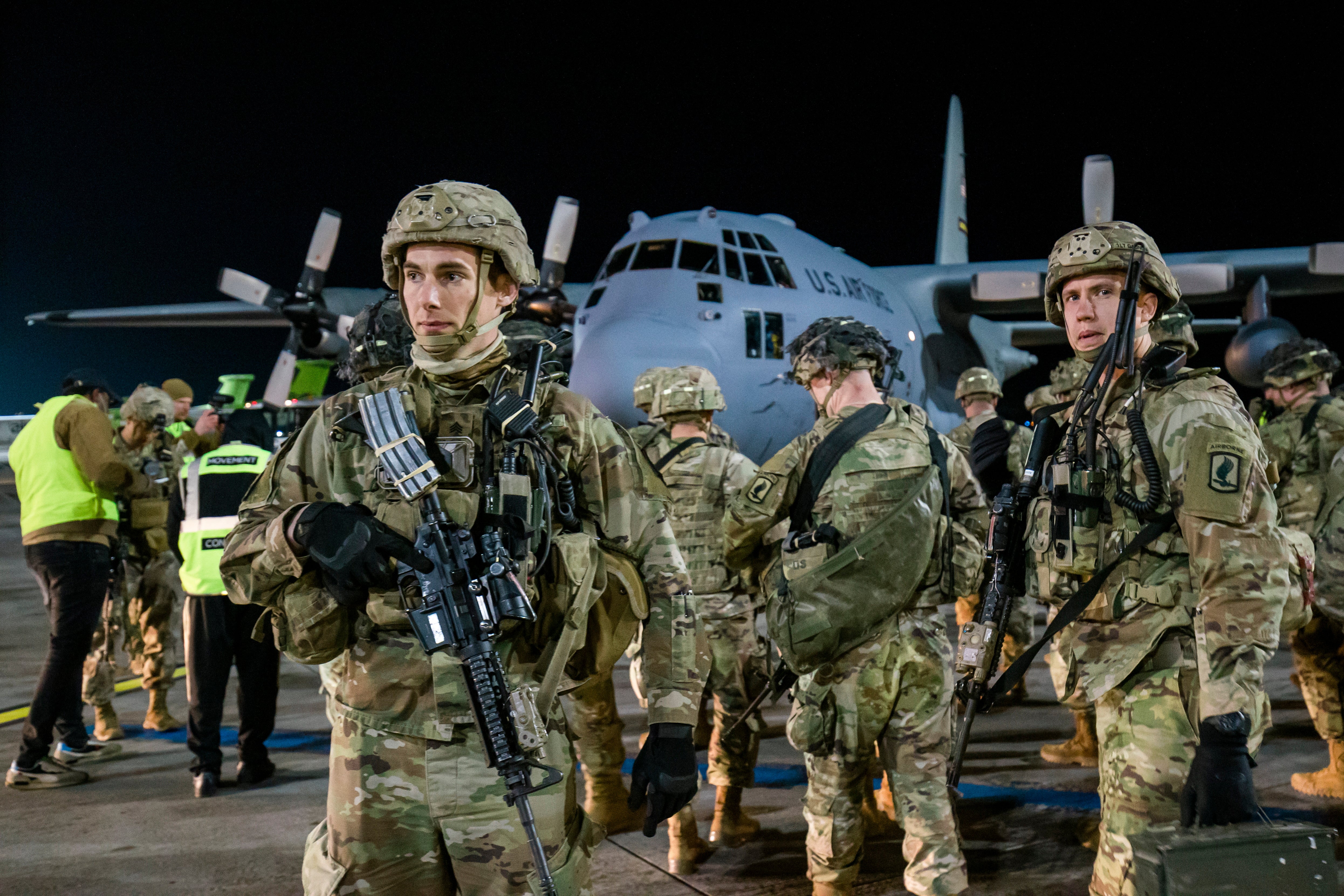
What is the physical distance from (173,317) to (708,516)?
1629cm

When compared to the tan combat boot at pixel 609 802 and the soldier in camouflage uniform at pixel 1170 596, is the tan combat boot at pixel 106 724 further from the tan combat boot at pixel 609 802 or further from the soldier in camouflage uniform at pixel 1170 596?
the soldier in camouflage uniform at pixel 1170 596

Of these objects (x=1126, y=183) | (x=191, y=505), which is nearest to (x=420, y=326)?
(x=191, y=505)

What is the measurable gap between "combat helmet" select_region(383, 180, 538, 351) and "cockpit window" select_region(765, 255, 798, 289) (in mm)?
7682

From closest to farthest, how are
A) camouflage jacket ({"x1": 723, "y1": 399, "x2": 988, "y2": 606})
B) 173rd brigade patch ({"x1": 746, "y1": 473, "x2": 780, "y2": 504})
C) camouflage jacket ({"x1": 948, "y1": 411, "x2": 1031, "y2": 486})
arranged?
camouflage jacket ({"x1": 723, "y1": 399, "x2": 988, "y2": 606}) → 173rd brigade patch ({"x1": 746, "y1": 473, "x2": 780, "y2": 504}) → camouflage jacket ({"x1": 948, "y1": 411, "x2": 1031, "y2": 486})

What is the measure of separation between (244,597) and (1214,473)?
226 cm

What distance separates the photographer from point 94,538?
539 centimetres

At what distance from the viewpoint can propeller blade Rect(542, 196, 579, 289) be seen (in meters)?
13.5

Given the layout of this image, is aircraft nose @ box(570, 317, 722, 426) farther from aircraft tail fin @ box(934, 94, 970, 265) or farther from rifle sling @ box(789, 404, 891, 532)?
aircraft tail fin @ box(934, 94, 970, 265)

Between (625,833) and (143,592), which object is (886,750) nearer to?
(625,833)

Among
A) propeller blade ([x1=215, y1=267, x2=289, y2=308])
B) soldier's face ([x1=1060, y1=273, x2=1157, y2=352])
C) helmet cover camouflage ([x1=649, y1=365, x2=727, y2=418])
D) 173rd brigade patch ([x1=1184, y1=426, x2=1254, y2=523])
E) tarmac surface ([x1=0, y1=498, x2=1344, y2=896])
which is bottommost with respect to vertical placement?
tarmac surface ([x1=0, y1=498, x2=1344, y2=896])

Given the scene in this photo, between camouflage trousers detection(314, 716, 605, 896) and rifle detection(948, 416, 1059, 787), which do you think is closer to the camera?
camouflage trousers detection(314, 716, 605, 896)

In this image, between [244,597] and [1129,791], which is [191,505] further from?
[1129,791]

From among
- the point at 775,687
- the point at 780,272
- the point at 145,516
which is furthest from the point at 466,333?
the point at 780,272

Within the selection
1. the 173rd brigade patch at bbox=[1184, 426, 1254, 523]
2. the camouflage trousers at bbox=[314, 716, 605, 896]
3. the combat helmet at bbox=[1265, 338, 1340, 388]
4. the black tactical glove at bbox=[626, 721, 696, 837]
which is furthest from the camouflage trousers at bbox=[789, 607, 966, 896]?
the combat helmet at bbox=[1265, 338, 1340, 388]
